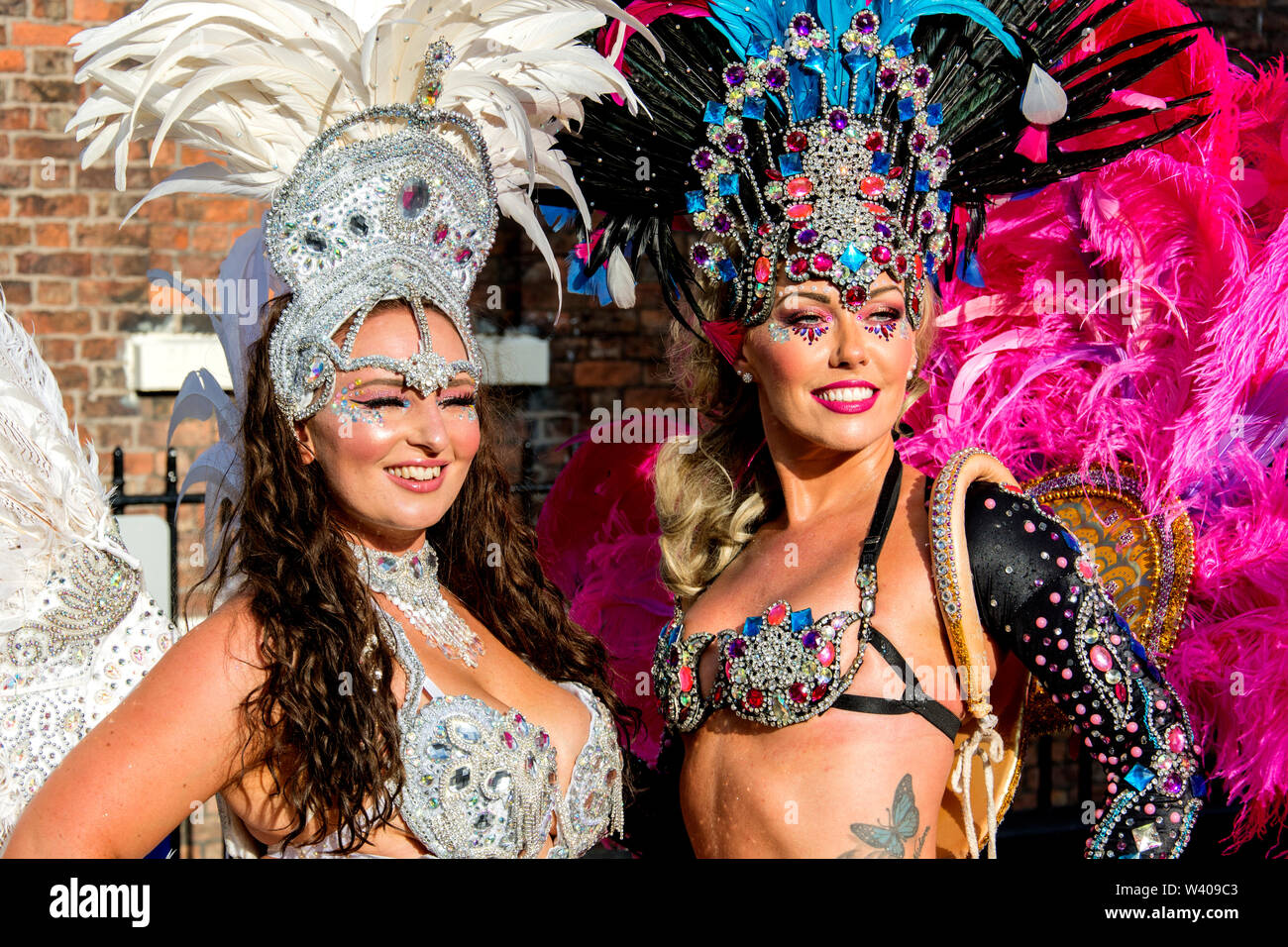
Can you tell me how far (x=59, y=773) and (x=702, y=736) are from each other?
1.13m

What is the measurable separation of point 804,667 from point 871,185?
92 centimetres

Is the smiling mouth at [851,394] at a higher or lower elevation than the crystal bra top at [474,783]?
higher

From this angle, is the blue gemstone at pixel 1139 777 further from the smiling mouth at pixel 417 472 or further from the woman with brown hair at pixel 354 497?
the smiling mouth at pixel 417 472

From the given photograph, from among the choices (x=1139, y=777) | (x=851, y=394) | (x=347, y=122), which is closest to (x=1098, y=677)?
(x=1139, y=777)

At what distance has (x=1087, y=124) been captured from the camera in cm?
262

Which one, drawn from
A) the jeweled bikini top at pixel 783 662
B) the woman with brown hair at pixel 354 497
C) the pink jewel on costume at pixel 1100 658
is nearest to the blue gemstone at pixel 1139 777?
the pink jewel on costume at pixel 1100 658

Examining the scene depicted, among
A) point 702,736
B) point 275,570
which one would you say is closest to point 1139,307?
point 702,736

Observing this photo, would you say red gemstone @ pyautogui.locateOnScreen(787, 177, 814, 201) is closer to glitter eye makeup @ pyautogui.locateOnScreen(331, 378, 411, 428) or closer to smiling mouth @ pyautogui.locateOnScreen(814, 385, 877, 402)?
smiling mouth @ pyautogui.locateOnScreen(814, 385, 877, 402)

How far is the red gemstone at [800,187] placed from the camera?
2.40 m

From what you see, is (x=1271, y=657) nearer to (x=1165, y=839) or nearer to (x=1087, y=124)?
(x=1165, y=839)

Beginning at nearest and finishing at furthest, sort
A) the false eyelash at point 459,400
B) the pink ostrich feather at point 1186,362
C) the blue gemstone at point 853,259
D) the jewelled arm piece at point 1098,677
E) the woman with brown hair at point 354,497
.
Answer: the woman with brown hair at point 354,497 → the jewelled arm piece at point 1098,677 → the false eyelash at point 459,400 → the blue gemstone at point 853,259 → the pink ostrich feather at point 1186,362

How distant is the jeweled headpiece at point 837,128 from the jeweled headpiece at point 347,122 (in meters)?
0.28

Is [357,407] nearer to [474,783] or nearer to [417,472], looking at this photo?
[417,472]

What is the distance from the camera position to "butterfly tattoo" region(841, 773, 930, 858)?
7.15 ft
